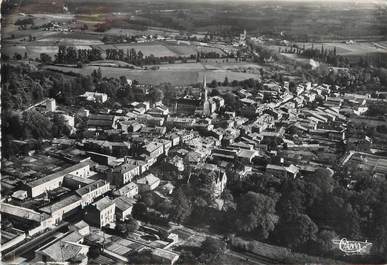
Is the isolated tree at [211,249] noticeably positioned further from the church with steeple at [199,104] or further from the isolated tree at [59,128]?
the church with steeple at [199,104]

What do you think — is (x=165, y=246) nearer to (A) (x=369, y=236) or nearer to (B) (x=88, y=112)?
(A) (x=369, y=236)

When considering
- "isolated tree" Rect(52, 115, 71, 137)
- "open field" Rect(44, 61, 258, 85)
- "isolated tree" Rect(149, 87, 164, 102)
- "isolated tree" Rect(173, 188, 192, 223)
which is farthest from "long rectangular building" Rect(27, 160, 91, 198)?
"open field" Rect(44, 61, 258, 85)

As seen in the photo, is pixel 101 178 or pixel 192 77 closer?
pixel 101 178

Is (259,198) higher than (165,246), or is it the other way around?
(259,198)

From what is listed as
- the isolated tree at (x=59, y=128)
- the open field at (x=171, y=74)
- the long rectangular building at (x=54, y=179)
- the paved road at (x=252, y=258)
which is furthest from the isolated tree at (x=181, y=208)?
the open field at (x=171, y=74)

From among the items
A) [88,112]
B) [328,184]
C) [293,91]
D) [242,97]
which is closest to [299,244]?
[328,184]

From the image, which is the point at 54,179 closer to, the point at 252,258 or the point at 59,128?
the point at 59,128

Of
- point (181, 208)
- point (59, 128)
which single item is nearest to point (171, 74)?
point (59, 128)

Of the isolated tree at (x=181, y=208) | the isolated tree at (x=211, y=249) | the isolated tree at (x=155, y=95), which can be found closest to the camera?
the isolated tree at (x=211, y=249)

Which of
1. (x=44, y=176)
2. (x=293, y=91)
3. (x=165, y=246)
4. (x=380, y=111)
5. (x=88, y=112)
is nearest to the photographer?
(x=165, y=246)
